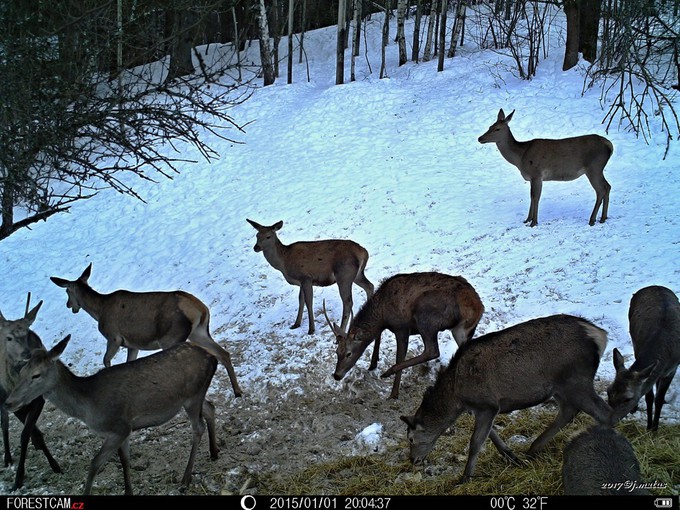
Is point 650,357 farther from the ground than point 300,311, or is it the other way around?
point 650,357

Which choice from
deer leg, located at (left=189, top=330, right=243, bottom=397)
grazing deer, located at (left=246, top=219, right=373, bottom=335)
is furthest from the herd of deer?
grazing deer, located at (left=246, top=219, right=373, bottom=335)

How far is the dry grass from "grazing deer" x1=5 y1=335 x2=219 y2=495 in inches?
43.5

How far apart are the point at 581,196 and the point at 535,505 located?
30.0ft

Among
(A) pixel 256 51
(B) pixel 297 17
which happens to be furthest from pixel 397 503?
(B) pixel 297 17

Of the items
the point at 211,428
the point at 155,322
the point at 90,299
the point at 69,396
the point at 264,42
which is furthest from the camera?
the point at 264,42

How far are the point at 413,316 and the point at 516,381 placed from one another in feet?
6.66

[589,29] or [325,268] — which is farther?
[589,29]

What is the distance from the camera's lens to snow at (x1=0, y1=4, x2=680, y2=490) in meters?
9.95

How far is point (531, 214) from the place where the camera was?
488 inches

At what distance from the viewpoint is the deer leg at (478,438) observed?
6.19m

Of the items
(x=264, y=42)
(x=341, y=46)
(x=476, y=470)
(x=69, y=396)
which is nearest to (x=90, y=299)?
(x=69, y=396)

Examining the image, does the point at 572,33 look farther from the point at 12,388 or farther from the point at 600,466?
the point at 12,388
